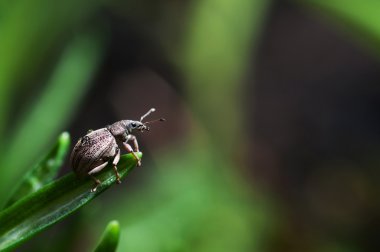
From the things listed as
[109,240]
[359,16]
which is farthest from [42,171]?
[359,16]

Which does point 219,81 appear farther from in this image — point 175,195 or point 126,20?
point 126,20

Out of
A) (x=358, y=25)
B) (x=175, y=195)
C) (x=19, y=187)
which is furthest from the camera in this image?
(x=175, y=195)

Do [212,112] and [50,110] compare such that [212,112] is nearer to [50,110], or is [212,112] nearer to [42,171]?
[50,110]

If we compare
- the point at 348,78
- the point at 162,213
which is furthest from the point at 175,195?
the point at 348,78

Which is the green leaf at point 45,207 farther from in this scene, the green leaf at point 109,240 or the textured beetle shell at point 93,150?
the textured beetle shell at point 93,150

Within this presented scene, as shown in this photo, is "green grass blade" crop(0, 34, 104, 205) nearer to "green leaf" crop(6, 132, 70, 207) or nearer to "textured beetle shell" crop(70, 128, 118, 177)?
"textured beetle shell" crop(70, 128, 118, 177)

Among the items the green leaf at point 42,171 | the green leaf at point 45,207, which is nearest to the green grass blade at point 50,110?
the green leaf at point 42,171
